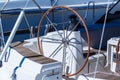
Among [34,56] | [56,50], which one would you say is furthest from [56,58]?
[34,56]

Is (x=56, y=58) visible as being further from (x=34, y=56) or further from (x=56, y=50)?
(x=34, y=56)

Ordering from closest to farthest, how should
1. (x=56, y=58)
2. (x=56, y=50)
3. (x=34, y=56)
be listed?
(x=34, y=56) → (x=56, y=50) → (x=56, y=58)

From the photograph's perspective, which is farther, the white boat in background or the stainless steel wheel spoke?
the stainless steel wheel spoke

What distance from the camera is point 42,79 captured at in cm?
288

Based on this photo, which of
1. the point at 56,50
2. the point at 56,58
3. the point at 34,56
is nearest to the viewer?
the point at 34,56

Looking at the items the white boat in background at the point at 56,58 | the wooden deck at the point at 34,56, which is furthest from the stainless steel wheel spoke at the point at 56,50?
the wooden deck at the point at 34,56

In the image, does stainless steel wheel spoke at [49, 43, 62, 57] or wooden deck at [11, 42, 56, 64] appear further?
stainless steel wheel spoke at [49, 43, 62, 57]

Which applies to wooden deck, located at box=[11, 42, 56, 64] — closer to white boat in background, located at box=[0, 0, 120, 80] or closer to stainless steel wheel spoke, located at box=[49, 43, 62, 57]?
white boat in background, located at box=[0, 0, 120, 80]

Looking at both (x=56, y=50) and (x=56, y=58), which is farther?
→ (x=56, y=58)

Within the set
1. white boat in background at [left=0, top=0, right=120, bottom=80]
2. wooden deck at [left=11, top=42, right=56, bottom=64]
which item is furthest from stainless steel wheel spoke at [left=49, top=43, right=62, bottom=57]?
wooden deck at [left=11, top=42, right=56, bottom=64]

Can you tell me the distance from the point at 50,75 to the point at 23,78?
259mm

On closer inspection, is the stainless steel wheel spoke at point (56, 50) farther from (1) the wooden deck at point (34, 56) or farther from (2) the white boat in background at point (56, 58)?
(1) the wooden deck at point (34, 56)

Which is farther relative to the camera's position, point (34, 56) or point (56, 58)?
point (56, 58)

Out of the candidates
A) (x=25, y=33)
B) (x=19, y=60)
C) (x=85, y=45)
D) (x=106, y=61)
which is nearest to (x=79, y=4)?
(x=25, y=33)
